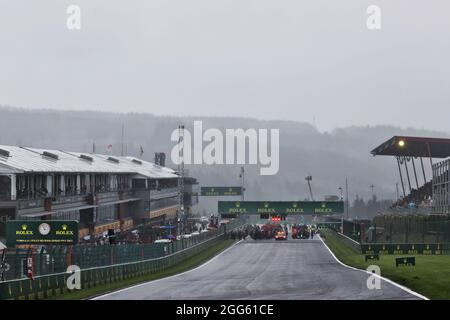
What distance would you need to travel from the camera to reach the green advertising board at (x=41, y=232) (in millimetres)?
33875

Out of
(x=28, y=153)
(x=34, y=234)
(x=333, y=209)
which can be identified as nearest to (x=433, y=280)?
(x=34, y=234)

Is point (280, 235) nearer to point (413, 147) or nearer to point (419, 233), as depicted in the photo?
point (413, 147)

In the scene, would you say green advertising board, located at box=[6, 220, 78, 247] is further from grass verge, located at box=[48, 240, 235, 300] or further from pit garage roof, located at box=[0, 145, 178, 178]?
pit garage roof, located at box=[0, 145, 178, 178]

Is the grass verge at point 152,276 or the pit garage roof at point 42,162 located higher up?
the pit garage roof at point 42,162

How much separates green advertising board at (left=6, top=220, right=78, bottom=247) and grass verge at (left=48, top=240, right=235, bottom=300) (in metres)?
2.99

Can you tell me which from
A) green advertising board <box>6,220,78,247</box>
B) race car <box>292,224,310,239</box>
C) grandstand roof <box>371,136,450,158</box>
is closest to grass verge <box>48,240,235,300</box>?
green advertising board <box>6,220,78,247</box>

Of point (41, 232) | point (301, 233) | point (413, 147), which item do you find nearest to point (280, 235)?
point (301, 233)

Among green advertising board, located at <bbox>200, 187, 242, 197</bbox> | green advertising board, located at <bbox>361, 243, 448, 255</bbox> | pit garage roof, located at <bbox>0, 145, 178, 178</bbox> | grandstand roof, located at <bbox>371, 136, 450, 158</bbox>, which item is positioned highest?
grandstand roof, located at <bbox>371, 136, 450, 158</bbox>

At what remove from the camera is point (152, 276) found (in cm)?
4109

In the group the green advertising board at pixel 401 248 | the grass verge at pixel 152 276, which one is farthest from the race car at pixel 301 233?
the green advertising board at pixel 401 248

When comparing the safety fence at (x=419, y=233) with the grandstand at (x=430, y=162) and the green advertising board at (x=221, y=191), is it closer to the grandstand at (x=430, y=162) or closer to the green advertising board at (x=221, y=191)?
the grandstand at (x=430, y=162)

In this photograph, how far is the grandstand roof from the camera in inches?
3750

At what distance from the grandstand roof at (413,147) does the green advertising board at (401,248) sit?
31.7 metres

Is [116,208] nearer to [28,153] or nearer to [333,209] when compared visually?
[28,153]
